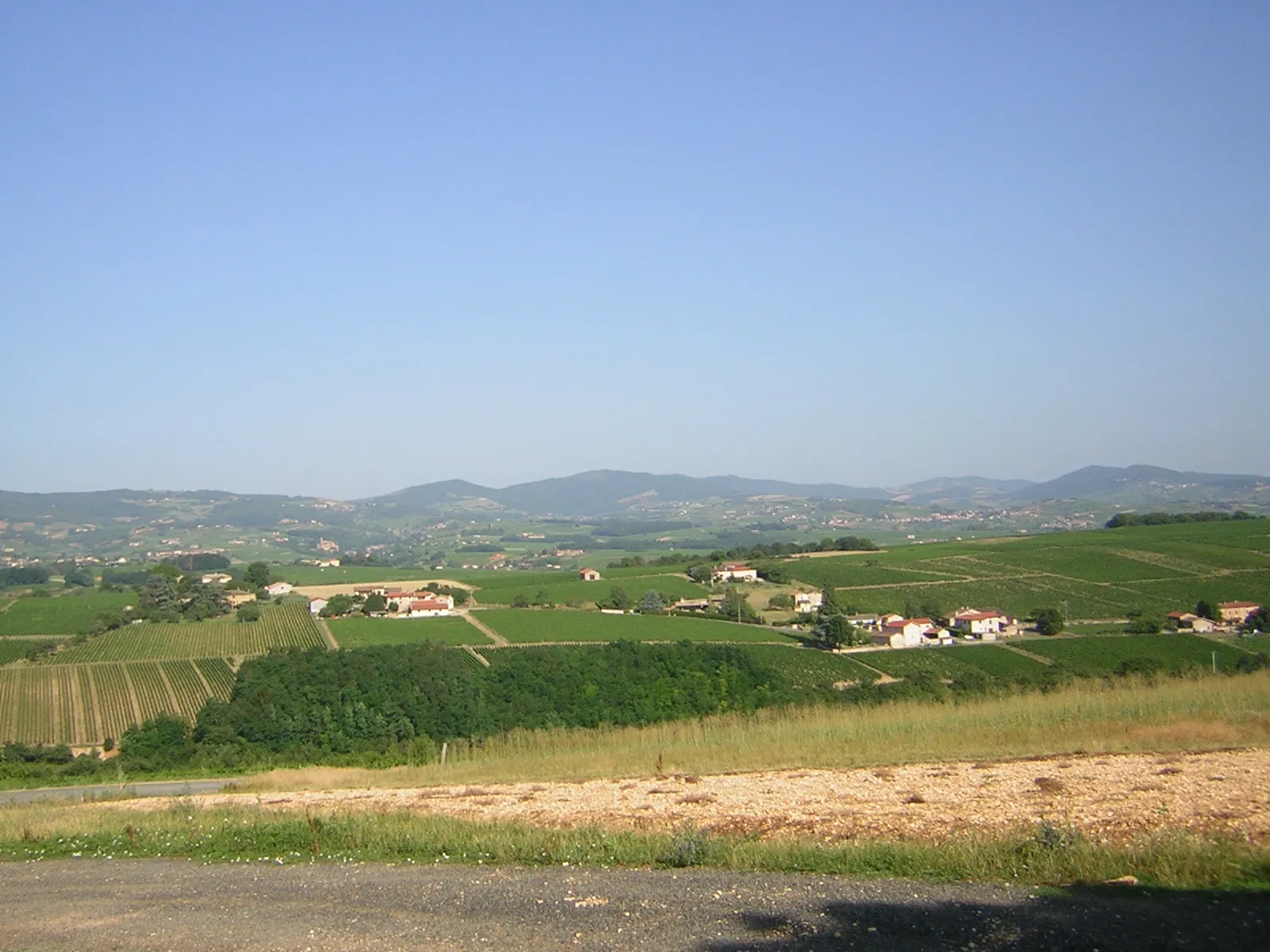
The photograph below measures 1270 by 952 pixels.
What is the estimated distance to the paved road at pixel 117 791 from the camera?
20.3m

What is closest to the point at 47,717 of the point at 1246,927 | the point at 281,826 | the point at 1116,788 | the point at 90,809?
the point at 90,809

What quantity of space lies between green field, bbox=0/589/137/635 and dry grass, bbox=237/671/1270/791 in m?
43.6

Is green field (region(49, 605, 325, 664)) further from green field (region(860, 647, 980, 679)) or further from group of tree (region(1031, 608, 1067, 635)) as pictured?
group of tree (region(1031, 608, 1067, 635))

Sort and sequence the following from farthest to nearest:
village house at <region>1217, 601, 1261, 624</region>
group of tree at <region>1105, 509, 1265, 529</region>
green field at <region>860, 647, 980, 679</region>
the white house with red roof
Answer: group of tree at <region>1105, 509, 1265, 529</region>, the white house with red roof, village house at <region>1217, 601, 1261, 624</region>, green field at <region>860, 647, 980, 679</region>

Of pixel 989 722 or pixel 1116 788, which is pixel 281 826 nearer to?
pixel 1116 788

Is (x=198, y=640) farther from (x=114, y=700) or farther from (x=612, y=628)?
(x=612, y=628)

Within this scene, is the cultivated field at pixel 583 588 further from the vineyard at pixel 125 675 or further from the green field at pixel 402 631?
the vineyard at pixel 125 675

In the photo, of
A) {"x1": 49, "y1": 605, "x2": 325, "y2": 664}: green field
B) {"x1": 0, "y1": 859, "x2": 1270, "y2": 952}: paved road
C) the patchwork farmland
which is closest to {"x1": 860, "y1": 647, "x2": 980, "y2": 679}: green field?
{"x1": 49, "y1": 605, "x2": 325, "y2": 664}: green field

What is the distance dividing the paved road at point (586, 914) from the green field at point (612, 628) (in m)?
36.2

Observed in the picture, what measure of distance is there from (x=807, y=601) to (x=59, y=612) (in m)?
48.8

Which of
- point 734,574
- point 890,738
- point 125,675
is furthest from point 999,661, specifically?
point 125,675

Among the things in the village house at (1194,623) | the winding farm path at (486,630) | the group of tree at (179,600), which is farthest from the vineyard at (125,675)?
the village house at (1194,623)

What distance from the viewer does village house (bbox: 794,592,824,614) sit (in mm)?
58469

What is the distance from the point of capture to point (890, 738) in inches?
643
